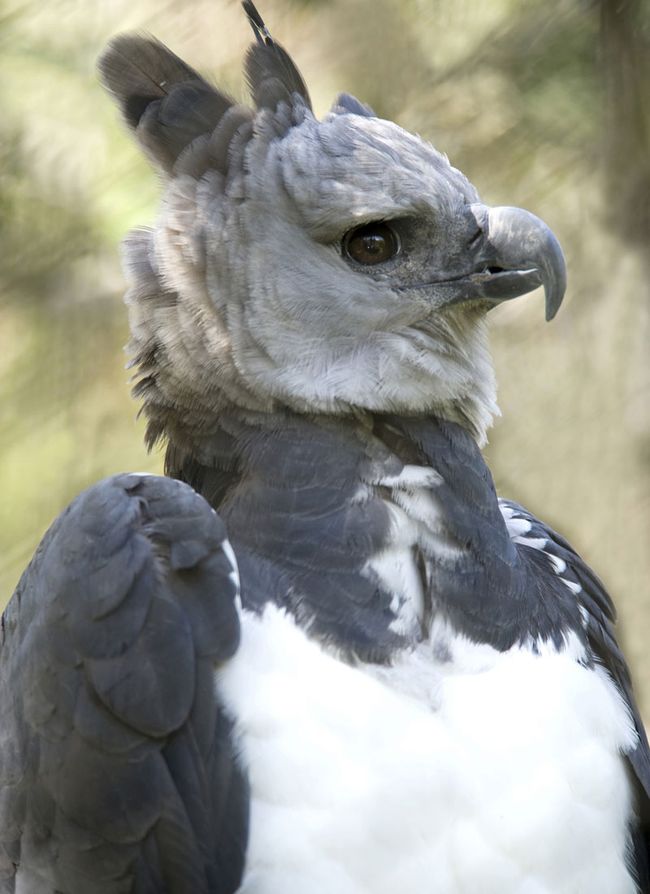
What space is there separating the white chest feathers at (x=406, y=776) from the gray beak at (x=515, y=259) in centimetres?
57

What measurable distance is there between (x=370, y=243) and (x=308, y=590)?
0.59 metres

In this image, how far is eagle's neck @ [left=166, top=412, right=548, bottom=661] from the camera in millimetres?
1878

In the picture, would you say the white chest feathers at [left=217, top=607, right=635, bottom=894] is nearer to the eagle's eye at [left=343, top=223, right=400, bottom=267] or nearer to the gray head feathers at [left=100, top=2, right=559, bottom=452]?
the gray head feathers at [left=100, top=2, right=559, bottom=452]

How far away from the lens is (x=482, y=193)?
12.2 feet

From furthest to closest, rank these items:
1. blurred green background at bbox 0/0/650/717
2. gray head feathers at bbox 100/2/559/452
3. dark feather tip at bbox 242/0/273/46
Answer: blurred green background at bbox 0/0/650/717 → dark feather tip at bbox 242/0/273/46 → gray head feathers at bbox 100/2/559/452

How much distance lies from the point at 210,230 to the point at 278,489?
1.41 ft

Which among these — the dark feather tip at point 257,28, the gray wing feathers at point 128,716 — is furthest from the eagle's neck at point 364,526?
the dark feather tip at point 257,28

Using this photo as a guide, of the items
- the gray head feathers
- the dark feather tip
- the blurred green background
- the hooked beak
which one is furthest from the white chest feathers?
the blurred green background

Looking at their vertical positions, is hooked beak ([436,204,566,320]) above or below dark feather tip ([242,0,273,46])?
below

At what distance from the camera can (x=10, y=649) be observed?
6.39ft

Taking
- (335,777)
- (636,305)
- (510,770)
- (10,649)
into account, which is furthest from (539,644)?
(636,305)

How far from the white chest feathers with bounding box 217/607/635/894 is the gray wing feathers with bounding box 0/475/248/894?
5 centimetres

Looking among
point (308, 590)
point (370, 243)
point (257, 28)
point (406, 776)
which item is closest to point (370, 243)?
point (370, 243)

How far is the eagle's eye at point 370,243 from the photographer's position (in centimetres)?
210
